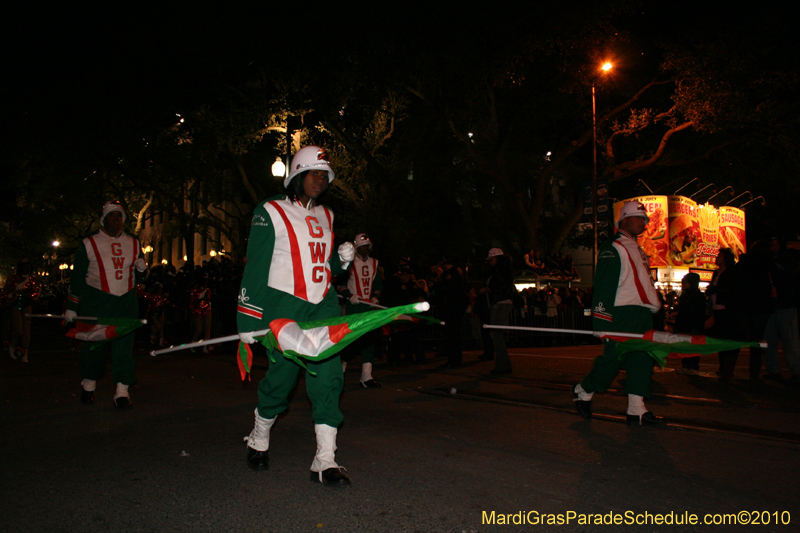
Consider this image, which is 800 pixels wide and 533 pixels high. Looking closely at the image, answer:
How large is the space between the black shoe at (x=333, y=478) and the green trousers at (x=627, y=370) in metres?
2.97

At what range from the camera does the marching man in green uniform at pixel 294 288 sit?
13.4ft

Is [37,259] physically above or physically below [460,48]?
below

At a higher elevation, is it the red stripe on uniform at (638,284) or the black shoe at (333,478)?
the red stripe on uniform at (638,284)

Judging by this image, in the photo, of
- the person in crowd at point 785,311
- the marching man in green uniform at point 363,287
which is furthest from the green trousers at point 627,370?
the person in crowd at point 785,311

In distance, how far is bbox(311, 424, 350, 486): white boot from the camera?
3.90 m

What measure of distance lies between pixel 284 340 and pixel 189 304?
1166cm

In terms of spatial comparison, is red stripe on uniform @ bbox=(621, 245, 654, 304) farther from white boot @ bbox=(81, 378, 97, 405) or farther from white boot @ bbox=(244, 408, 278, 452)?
white boot @ bbox=(81, 378, 97, 405)

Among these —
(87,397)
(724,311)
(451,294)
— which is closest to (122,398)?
(87,397)

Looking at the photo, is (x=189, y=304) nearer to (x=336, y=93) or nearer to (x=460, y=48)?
(x=336, y=93)

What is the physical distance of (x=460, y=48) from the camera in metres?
20.1

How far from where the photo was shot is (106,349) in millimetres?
6707

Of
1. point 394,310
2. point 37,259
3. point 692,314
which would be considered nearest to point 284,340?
A: point 394,310

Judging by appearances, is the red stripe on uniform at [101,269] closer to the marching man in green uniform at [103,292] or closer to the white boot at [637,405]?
the marching man in green uniform at [103,292]

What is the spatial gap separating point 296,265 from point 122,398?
3.30m
